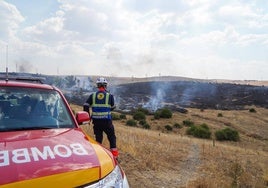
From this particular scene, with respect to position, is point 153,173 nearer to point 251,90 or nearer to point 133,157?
point 133,157

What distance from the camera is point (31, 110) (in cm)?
445

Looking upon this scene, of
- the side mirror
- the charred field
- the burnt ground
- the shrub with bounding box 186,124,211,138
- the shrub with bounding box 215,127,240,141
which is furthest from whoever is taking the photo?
the burnt ground

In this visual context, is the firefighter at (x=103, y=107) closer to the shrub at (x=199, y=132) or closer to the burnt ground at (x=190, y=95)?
the shrub at (x=199, y=132)

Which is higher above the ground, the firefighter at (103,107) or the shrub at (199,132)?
the firefighter at (103,107)

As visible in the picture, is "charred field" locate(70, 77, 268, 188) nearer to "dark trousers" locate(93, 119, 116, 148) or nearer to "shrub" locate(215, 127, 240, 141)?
"shrub" locate(215, 127, 240, 141)

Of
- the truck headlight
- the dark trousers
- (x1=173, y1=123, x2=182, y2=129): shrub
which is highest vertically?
the truck headlight

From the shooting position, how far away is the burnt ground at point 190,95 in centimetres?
6712

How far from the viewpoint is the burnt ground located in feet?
220

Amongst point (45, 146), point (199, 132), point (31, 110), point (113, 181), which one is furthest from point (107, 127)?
point (199, 132)

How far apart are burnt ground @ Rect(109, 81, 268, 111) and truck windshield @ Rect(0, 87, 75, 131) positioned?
57.0 metres

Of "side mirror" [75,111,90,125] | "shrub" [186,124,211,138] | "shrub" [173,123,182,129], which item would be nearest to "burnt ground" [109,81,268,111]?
"shrub" [173,123,182,129]

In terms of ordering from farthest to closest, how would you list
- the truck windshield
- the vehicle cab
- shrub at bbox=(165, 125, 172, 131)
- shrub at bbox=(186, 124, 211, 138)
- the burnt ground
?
the burnt ground, shrub at bbox=(165, 125, 172, 131), shrub at bbox=(186, 124, 211, 138), the truck windshield, the vehicle cab

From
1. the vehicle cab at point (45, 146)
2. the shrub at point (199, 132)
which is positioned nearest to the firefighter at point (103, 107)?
the vehicle cab at point (45, 146)

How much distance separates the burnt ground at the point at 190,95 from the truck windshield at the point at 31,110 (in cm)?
5700
